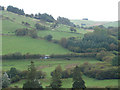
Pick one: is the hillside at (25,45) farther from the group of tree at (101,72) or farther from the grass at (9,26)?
the group of tree at (101,72)

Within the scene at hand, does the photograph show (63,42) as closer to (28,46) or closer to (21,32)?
(28,46)

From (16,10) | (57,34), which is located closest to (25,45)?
(57,34)

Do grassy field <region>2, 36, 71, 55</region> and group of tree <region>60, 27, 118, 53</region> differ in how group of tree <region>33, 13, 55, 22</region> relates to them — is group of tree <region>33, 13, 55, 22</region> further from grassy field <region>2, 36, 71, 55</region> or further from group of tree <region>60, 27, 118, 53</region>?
group of tree <region>60, 27, 118, 53</region>

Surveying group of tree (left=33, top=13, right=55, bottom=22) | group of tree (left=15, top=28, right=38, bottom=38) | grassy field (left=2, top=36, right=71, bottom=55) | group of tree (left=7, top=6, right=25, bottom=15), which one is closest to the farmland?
grassy field (left=2, top=36, right=71, bottom=55)

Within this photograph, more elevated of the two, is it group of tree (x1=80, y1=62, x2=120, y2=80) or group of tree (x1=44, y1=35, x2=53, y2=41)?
group of tree (x1=44, y1=35, x2=53, y2=41)

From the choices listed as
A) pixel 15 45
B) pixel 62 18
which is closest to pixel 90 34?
pixel 15 45

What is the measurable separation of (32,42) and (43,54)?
40.0ft

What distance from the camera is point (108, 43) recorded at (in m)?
55.9

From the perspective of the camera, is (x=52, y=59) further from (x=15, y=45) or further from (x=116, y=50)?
(x=116, y=50)

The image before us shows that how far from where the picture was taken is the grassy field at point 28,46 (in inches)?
2071

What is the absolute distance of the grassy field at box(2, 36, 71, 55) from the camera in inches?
2071

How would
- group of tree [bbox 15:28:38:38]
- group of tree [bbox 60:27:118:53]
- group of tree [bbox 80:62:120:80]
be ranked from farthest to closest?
group of tree [bbox 15:28:38:38] < group of tree [bbox 60:27:118:53] < group of tree [bbox 80:62:120:80]

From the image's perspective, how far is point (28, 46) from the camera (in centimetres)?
5697

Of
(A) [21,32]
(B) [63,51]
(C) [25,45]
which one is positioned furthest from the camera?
(A) [21,32]
